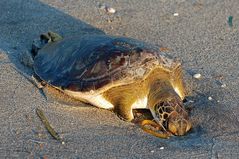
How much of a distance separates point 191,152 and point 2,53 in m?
1.98

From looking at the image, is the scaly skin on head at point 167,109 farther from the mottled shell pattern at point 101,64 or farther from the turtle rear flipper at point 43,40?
the turtle rear flipper at point 43,40

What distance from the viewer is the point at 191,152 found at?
10.3ft

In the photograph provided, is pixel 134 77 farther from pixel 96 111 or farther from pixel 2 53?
pixel 2 53

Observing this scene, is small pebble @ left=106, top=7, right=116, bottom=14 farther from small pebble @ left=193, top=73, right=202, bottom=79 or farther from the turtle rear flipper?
small pebble @ left=193, top=73, right=202, bottom=79

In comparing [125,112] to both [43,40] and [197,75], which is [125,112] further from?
[43,40]


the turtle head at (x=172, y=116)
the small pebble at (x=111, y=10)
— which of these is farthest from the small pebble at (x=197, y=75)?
the small pebble at (x=111, y=10)

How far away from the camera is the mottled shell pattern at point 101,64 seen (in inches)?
140

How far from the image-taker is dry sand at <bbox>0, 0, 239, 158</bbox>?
3189 millimetres

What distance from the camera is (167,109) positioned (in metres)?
3.43

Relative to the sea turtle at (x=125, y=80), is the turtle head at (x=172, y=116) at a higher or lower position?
lower

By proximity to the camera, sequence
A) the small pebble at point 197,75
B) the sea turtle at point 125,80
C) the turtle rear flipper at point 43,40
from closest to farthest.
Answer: the sea turtle at point 125,80 → the small pebble at point 197,75 → the turtle rear flipper at point 43,40

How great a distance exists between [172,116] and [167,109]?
0.06m

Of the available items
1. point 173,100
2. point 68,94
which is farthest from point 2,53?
point 173,100

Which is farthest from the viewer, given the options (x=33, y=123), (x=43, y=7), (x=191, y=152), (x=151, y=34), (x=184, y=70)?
(x=43, y=7)
